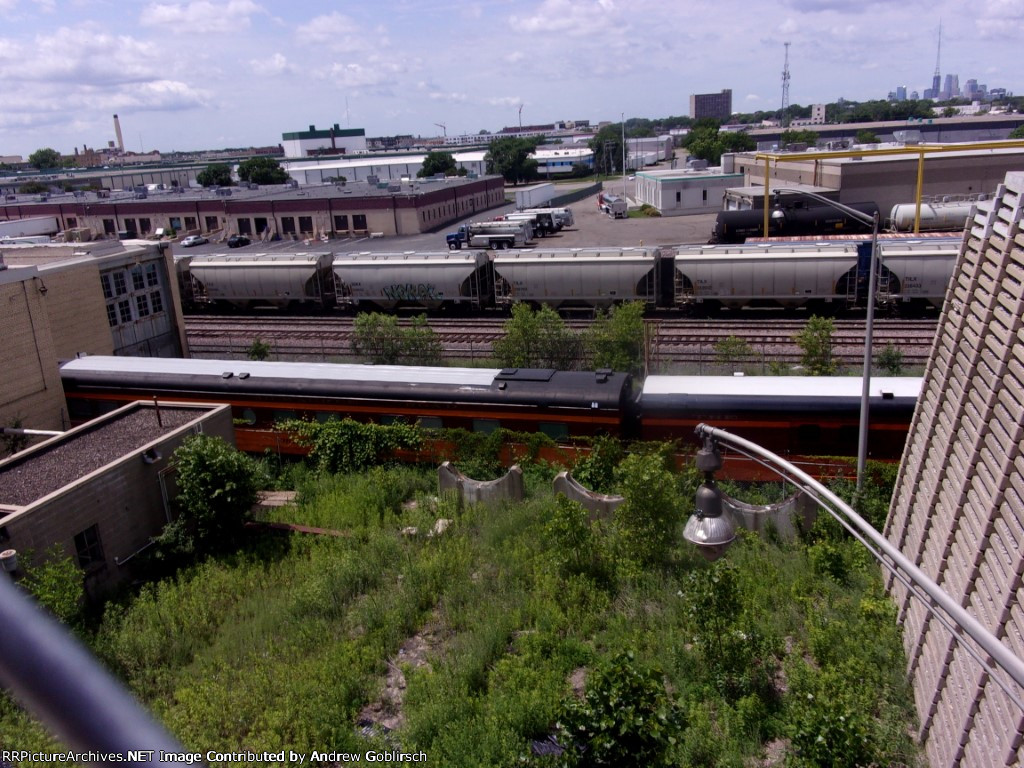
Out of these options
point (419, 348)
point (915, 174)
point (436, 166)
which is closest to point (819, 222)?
point (915, 174)

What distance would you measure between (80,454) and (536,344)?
13755 mm

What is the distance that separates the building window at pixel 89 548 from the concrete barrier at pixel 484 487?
22.8 ft

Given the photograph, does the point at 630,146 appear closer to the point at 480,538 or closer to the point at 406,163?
the point at 406,163

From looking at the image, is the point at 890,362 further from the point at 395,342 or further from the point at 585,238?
the point at 585,238

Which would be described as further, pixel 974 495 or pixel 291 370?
pixel 291 370

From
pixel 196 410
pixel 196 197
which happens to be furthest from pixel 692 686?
pixel 196 197

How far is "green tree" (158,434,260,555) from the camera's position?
50.8ft

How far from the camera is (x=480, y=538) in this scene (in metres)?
15.5

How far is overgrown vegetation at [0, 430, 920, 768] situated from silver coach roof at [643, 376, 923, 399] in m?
2.29

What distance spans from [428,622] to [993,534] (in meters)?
8.39

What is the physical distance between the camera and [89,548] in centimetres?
1461

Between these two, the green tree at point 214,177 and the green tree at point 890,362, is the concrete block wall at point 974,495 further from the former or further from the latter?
the green tree at point 214,177

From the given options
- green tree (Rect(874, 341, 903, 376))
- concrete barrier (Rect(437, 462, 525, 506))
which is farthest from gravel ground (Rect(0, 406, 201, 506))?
green tree (Rect(874, 341, 903, 376))

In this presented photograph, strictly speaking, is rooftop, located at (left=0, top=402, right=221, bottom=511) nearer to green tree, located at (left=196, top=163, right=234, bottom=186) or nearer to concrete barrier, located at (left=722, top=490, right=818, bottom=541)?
concrete barrier, located at (left=722, top=490, right=818, bottom=541)
